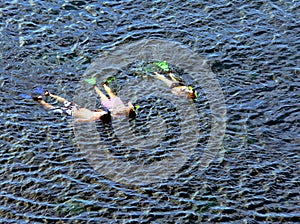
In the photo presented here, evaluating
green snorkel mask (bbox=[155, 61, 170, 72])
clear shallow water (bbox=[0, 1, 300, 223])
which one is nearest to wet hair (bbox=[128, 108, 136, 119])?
clear shallow water (bbox=[0, 1, 300, 223])

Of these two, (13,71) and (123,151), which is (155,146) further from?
(13,71)

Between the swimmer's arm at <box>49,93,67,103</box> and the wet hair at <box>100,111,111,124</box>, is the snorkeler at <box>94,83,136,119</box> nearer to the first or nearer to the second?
the wet hair at <box>100,111,111,124</box>

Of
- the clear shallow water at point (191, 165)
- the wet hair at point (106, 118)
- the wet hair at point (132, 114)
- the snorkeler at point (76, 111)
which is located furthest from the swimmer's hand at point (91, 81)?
the wet hair at point (132, 114)

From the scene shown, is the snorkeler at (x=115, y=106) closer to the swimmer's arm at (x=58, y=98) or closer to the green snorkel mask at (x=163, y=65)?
the swimmer's arm at (x=58, y=98)

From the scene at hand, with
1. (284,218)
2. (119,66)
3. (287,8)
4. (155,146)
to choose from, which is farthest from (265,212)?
(287,8)

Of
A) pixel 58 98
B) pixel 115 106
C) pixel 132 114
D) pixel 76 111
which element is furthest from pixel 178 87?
pixel 58 98

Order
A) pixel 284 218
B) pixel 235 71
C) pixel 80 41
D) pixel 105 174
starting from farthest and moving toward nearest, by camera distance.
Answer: pixel 80 41 → pixel 235 71 → pixel 105 174 → pixel 284 218

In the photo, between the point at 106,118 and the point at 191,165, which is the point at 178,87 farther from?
the point at 191,165
